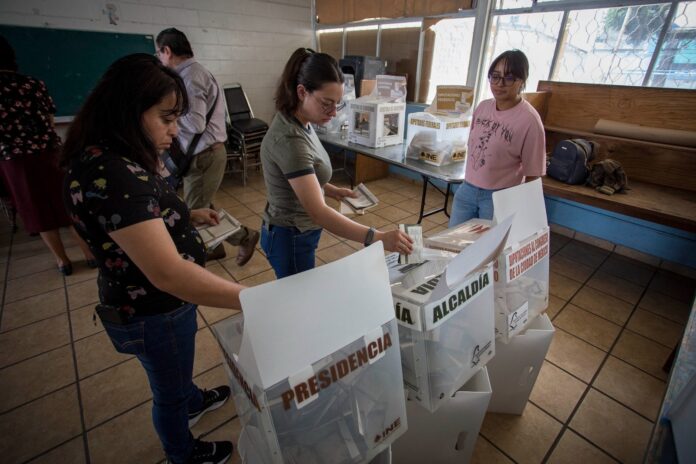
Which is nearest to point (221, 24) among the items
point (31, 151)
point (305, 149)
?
point (31, 151)

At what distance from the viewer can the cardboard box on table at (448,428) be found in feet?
3.11

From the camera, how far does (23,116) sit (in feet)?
6.60

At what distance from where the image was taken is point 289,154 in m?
1.07

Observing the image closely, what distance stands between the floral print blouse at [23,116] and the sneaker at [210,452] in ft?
6.90

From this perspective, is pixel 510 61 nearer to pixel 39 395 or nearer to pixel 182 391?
pixel 182 391

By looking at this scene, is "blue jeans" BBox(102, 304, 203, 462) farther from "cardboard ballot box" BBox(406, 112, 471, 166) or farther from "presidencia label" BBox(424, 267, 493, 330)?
"cardboard ballot box" BBox(406, 112, 471, 166)

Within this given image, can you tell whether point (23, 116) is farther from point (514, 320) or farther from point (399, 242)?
point (514, 320)

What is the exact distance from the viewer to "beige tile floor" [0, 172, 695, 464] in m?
1.38

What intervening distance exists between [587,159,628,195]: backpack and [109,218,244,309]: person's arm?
8.31 feet

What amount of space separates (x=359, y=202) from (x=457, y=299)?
0.59 m

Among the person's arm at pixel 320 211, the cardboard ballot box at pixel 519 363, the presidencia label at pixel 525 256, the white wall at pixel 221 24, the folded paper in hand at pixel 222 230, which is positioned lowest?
the cardboard ballot box at pixel 519 363

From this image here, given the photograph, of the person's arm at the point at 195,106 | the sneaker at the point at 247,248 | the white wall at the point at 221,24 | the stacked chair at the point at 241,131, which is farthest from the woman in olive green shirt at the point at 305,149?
the white wall at the point at 221,24

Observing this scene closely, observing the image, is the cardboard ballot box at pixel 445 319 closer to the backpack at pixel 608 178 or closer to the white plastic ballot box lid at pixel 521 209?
the white plastic ballot box lid at pixel 521 209

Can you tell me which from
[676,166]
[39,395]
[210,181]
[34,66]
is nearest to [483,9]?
[676,166]
